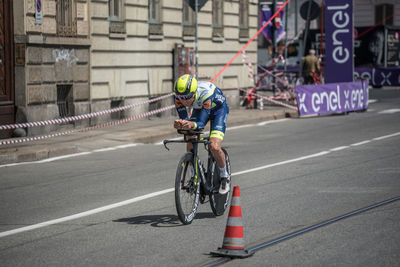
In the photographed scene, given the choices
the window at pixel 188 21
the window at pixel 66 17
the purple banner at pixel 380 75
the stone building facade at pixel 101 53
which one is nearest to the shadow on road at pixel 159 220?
the stone building facade at pixel 101 53

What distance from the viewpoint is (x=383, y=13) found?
57062mm

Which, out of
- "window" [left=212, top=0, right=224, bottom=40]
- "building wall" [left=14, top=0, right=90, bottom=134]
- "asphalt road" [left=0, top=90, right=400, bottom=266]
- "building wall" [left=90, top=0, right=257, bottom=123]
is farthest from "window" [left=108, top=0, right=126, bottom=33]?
"asphalt road" [left=0, top=90, right=400, bottom=266]

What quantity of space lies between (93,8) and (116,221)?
13564mm

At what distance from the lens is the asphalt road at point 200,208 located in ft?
24.2

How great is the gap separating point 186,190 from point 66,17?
1285cm

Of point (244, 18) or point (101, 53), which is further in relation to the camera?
point (244, 18)

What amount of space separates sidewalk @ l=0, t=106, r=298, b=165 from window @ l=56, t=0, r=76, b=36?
2.55 m

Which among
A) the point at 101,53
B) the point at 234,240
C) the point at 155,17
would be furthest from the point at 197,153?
the point at 155,17

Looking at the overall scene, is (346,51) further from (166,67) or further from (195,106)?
(195,106)

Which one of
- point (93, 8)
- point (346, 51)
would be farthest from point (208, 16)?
point (93, 8)

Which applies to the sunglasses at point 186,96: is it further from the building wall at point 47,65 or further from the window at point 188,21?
the window at point 188,21

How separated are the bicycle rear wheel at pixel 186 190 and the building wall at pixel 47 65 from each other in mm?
10723

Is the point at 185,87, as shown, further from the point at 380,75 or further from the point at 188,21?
the point at 380,75

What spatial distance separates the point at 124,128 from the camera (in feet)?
68.6
